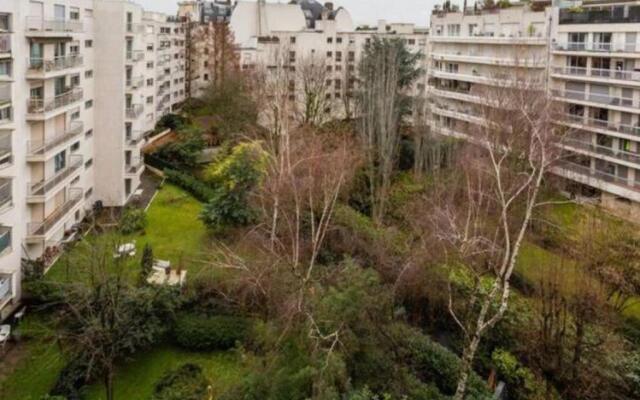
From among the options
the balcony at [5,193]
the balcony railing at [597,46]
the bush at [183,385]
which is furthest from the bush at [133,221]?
the balcony railing at [597,46]

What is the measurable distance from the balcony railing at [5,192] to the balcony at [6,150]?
2.36 ft

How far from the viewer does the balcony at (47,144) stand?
1153 inches

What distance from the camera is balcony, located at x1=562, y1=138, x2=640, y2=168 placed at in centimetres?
4138

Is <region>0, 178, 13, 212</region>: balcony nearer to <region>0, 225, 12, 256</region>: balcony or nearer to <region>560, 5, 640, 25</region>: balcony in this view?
<region>0, 225, 12, 256</region>: balcony

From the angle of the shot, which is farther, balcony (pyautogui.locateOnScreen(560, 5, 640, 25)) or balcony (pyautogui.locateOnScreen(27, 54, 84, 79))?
balcony (pyautogui.locateOnScreen(560, 5, 640, 25))

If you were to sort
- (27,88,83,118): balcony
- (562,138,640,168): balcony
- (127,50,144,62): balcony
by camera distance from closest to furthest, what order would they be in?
(27,88,83,118): balcony < (127,50,144,62): balcony < (562,138,640,168): balcony

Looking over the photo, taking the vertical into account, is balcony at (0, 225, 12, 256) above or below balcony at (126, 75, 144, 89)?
below

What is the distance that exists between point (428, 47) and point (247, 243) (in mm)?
42362

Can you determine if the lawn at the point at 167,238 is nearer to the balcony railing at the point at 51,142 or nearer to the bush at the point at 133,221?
the bush at the point at 133,221

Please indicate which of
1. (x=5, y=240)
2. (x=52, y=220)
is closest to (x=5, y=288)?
(x=5, y=240)

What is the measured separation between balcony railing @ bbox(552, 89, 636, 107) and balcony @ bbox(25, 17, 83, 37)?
101 feet

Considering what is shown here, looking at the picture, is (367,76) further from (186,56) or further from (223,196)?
(186,56)

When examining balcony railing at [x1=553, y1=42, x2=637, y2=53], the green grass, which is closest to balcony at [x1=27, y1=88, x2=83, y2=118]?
the green grass

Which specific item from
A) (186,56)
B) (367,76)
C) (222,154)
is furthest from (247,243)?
(186,56)
